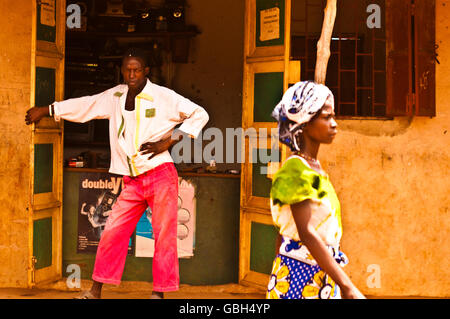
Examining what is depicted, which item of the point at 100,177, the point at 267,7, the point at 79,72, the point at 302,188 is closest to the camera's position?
the point at 302,188

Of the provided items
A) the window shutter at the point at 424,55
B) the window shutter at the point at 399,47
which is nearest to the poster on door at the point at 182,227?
the window shutter at the point at 399,47

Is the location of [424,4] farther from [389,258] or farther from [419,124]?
[389,258]

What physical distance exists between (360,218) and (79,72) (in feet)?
13.9

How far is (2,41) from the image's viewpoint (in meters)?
6.88

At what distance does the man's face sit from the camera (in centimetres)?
595

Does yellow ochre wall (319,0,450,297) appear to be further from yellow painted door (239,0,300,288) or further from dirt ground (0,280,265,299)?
dirt ground (0,280,265,299)

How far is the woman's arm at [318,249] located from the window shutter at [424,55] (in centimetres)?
381

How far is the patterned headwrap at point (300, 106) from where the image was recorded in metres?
3.34

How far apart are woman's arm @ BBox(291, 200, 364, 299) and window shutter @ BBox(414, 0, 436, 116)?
3807 mm

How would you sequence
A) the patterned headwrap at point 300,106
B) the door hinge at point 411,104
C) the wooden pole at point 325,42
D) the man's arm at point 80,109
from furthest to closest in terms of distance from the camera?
the door hinge at point 411,104
the man's arm at point 80,109
the wooden pole at point 325,42
the patterned headwrap at point 300,106

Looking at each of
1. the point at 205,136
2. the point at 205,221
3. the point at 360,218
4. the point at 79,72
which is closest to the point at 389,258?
the point at 360,218

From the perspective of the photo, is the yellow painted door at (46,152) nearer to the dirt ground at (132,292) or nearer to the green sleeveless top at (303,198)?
the dirt ground at (132,292)
